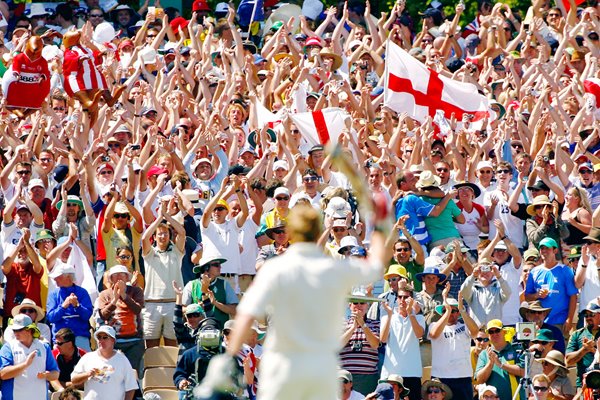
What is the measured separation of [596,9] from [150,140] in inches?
377

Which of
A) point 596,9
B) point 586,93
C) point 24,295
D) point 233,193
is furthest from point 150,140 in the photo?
point 596,9

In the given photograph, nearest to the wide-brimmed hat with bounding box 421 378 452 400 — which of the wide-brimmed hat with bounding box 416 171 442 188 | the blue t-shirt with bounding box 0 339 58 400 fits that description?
the wide-brimmed hat with bounding box 416 171 442 188

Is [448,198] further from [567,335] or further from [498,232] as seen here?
[567,335]

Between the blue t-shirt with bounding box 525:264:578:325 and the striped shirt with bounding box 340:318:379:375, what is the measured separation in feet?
6.27

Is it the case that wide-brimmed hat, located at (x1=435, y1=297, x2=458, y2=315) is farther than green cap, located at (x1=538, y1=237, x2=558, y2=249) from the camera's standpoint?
No

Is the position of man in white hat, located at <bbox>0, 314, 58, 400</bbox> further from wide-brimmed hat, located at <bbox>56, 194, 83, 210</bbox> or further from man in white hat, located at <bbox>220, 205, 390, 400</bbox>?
man in white hat, located at <bbox>220, 205, 390, 400</bbox>

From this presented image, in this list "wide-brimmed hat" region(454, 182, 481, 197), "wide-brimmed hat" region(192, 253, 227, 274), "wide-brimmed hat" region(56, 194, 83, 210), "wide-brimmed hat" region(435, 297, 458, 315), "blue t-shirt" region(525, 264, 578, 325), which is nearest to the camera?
"wide-brimmed hat" region(435, 297, 458, 315)

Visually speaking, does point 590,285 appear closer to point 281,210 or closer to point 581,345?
point 581,345

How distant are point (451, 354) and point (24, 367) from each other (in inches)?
162

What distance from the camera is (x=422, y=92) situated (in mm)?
22250

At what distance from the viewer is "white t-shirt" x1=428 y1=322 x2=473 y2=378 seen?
1788 cm

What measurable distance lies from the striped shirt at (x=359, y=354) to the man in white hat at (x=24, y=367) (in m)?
2.81

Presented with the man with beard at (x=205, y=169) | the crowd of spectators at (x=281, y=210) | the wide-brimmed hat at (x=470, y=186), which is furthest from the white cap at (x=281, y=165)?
the wide-brimmed hat at (x=470, y=186)

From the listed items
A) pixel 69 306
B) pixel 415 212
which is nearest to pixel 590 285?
pixel 415 212
